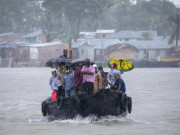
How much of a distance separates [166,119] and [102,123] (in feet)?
7.99

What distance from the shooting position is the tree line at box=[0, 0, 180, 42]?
6638 cm

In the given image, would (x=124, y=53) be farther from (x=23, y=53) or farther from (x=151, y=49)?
(x=23, y=53)

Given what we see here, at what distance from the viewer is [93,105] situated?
516 inches

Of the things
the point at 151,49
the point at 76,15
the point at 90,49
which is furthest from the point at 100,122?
the point at 76,15

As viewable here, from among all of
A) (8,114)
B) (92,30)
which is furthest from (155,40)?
(8,114)

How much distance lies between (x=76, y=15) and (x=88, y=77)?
5445cm

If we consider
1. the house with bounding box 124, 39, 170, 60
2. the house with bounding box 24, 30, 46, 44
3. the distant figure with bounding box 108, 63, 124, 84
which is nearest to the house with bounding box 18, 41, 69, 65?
the house with bounding box 24, 30, 46, 44

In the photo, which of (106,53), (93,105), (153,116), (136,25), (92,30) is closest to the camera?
(93,105)

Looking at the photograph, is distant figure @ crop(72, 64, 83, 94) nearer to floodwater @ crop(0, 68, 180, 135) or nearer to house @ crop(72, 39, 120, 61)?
floodwater @ crop(0, 68, 180, 135)

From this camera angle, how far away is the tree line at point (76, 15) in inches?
2613

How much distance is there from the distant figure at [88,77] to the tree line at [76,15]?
52.6 metres

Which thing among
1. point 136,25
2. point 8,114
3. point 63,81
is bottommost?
point 8,114

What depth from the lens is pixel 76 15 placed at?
66938mm

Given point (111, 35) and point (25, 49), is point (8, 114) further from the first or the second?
point (111, 35)
